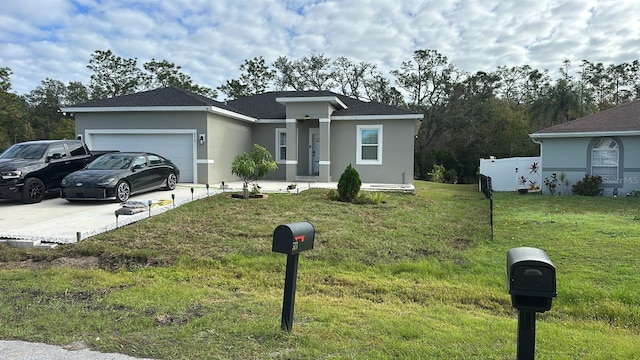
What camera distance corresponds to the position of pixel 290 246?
10.7ft

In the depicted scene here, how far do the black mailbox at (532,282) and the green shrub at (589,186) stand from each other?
52.6ft

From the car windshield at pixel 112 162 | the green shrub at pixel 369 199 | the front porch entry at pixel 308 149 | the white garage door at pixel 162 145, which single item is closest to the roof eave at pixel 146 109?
the white garage door at pixel 162 145

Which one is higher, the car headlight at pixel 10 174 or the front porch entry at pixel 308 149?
the front porch entry at pixel 308 149

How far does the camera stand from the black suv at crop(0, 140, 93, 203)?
1031 cm

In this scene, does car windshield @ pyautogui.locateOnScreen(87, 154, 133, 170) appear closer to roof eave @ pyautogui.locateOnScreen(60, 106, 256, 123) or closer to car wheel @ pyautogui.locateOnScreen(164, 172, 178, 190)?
car wheel @ pyautogui.locateOnScreen(164, 172, 178, 190)

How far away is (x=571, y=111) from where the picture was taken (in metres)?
28.7

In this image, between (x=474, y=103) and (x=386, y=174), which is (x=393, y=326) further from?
(x=474, y=103)

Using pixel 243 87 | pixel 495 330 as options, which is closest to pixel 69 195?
pixel 495 330

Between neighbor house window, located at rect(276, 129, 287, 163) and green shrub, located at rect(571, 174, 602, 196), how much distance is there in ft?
39.4

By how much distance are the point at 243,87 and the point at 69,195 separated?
1044 inches

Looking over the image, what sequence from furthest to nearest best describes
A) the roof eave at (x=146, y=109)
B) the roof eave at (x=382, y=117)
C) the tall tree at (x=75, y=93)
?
the tall tree at (x=75, y=93) < the roof eave at (x=382, y=117) < the roof eave at (x=146, y=109)

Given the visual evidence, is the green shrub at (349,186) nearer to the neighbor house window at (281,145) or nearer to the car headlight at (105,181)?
the car headlight at (105,181)

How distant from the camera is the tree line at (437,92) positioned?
29.1 metres

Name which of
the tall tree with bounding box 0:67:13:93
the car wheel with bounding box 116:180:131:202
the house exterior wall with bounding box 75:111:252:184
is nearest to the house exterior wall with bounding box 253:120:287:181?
the house exterior wall with bounding box 75:111:252:184
